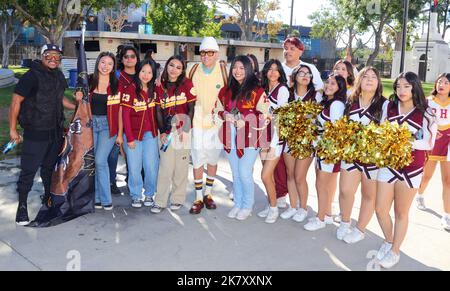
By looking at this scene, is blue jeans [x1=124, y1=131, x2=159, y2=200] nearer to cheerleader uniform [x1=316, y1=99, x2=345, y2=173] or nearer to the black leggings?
the black leggings

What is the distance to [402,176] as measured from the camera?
3.71m

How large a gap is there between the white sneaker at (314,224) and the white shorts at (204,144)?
1318 mm

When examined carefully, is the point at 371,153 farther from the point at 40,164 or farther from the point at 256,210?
the point at 40,164

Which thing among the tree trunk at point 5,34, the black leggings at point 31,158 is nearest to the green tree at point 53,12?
the tree trunk at point 5,34

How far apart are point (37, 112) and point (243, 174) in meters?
2.25

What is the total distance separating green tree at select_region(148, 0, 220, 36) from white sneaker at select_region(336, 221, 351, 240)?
94.9 ft

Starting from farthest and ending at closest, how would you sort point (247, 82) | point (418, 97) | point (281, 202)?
point (281, 202) → point (247, 82) → point (418, 97)

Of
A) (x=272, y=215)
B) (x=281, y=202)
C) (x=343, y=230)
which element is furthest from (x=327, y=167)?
(x=281, y=202)

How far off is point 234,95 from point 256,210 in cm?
147

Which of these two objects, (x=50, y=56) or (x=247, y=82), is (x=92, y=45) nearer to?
(x=50, y=56)

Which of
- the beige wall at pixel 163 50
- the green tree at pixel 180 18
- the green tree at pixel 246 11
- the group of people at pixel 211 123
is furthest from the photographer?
the green tree at pixel 246 11

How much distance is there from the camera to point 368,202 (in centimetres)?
414

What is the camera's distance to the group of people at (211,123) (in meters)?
4.30

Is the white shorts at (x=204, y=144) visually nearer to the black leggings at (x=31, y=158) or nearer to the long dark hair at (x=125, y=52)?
the long dark hair at (x=125, y=52)
